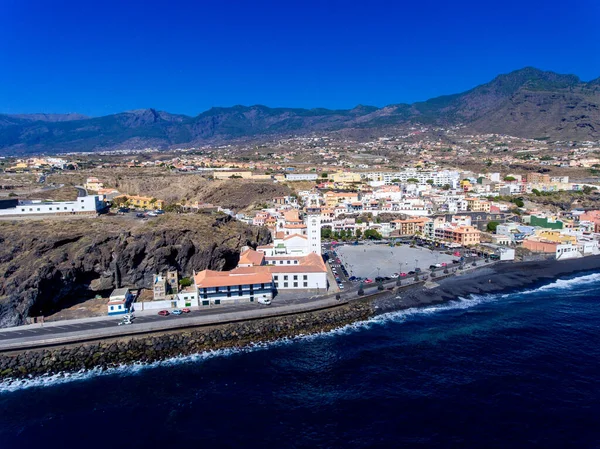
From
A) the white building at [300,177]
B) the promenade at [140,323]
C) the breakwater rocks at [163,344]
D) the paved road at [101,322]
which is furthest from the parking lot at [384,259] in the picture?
the white building at [300,177]

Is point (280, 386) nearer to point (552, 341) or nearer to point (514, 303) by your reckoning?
point (552, 341)

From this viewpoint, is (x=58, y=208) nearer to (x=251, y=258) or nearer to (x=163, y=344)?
(x=251, y=258)

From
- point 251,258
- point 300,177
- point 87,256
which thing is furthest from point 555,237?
point 300,177

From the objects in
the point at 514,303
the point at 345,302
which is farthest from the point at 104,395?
the point at 514,303

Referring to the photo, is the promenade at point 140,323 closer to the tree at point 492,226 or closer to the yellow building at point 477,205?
the tree at point 492,226

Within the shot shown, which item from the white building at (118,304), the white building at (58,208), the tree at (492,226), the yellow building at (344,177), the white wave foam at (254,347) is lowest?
the white wave foam at (254,347)

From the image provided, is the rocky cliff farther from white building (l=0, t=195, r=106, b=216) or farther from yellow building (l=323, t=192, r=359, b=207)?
yellow building (l=323, t=192, r=359, b=207)
